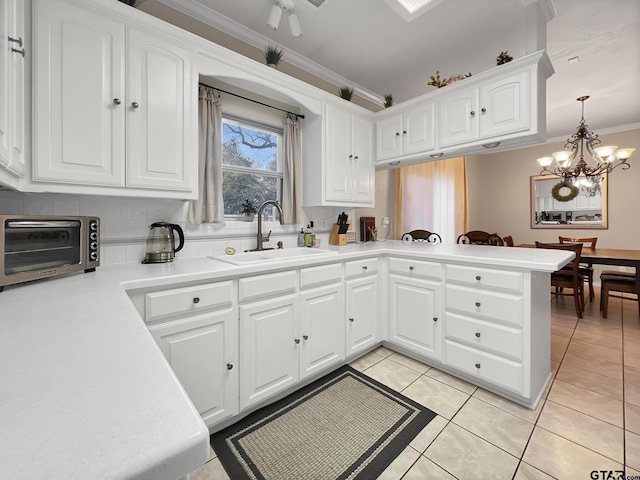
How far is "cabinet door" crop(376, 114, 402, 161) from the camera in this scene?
9.36 feet

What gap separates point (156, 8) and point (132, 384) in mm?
2538

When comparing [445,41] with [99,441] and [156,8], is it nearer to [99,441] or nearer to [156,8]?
[156,8]

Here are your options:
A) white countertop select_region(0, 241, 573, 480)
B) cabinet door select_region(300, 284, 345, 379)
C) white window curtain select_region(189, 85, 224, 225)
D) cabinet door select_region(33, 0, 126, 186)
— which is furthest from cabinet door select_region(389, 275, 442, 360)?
cabinet door select_region(33, 0, 126, 186)

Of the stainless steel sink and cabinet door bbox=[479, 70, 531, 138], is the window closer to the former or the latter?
the stainless steel sink

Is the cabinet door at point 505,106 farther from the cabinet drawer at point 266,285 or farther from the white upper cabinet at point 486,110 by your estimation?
the cabinet drawer at point 266,285

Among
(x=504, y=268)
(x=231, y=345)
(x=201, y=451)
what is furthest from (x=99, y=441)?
(x=504, y=268)

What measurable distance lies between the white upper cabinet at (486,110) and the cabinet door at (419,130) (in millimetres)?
92

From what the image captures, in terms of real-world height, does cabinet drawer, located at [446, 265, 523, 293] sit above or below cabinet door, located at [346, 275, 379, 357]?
above

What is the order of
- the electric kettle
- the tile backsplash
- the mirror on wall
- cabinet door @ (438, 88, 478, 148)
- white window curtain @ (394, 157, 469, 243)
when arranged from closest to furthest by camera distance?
the tile backsplash → the electric kettle → cabinet door @ (438, 88, 478, 148) → white window curtain @ (394, 157, 469, 243) → the mirror on wall

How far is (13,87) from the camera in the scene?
3.59ft

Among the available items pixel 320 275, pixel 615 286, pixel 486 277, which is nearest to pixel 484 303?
pixel 486 277

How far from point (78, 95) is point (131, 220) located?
0.72m

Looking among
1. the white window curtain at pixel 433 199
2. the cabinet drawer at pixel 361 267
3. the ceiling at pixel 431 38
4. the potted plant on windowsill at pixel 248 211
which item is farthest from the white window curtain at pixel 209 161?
the white window curtain at pixel 433 199

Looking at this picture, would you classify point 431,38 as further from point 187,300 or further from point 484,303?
point 187,300
